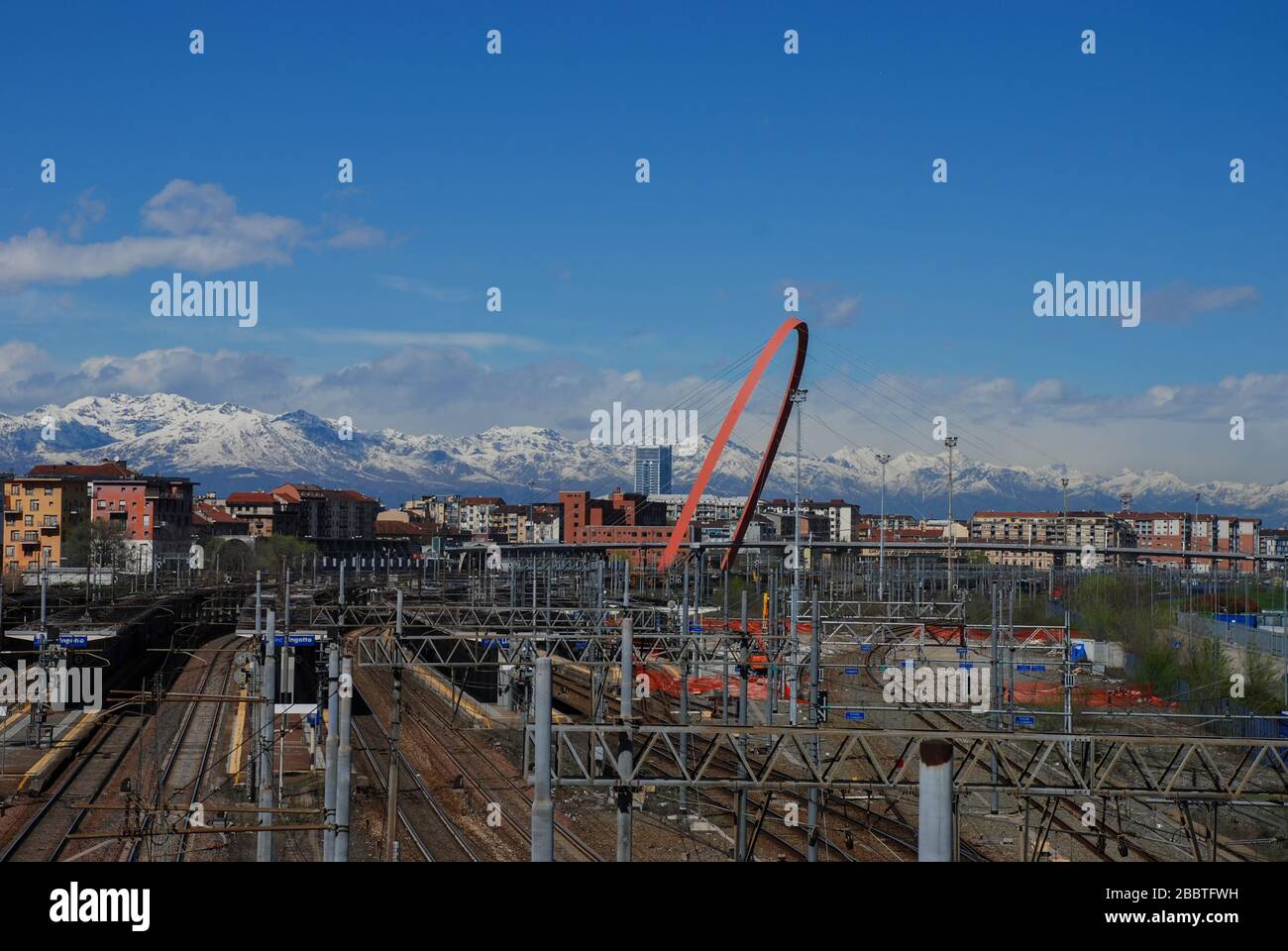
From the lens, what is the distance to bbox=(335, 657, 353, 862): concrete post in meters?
13.2

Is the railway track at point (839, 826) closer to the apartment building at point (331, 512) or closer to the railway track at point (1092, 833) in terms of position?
the railway track at point (1092, 833)

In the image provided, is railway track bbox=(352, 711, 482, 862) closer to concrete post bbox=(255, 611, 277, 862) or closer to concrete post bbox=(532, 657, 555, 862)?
concrete post bbox=(255, 611, 277, 862)

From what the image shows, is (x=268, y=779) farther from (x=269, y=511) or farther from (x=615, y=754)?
(x=269, y=511)

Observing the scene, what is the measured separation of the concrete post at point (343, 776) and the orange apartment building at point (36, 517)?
233 feet

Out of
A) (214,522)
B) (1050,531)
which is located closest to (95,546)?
(214,522)

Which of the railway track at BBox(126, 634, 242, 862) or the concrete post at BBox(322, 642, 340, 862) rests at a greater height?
the concrete post at BBox(322, 642, 340, 862)

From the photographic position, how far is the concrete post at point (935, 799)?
7.08 metres

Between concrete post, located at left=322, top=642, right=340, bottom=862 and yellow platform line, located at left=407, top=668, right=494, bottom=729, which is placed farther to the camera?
yellow platform line, located at left=407, top=668, right=494, bottom=729

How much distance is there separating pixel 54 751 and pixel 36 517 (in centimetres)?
6073

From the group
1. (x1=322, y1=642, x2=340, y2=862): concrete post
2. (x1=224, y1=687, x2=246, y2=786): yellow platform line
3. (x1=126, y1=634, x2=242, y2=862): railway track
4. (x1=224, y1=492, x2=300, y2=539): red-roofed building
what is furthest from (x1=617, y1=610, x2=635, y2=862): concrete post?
(x1=224, y1=492, x2=300, y2=539): red-roofed building

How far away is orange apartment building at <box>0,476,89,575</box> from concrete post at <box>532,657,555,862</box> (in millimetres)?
74091

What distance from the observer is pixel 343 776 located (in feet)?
44.6
